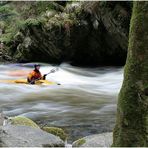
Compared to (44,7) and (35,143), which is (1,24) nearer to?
(44,7)

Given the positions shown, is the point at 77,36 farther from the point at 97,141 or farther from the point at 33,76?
the point at 97,141

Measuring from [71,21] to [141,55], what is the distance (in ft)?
47.3

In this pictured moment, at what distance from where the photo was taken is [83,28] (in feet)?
58.9

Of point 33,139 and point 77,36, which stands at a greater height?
point 77,36

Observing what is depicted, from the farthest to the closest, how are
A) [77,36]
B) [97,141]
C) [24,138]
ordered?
[77,36], [97,141], [24,138]

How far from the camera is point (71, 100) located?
11.5 metres

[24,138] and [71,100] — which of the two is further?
[71,100]

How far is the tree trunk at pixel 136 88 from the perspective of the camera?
12.3 feet

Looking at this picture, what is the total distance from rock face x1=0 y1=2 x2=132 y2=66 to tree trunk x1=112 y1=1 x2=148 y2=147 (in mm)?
11670

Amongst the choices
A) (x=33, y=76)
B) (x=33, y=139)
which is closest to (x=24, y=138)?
(x=33, y=139)

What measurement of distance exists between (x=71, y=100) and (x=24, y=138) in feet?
20.1

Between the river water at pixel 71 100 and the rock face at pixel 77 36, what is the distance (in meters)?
1.39

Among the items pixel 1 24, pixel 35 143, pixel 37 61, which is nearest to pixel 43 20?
pixel 37 61

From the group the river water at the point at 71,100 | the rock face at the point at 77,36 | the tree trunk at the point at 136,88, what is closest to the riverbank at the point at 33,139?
the tree trunk at the point at 136,88
